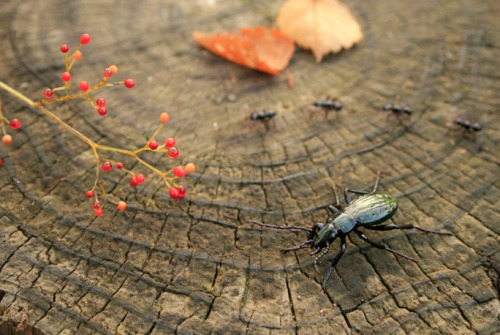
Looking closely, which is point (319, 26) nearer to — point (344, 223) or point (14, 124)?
point (344, 223)

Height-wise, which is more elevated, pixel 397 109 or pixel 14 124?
pixel 14 124

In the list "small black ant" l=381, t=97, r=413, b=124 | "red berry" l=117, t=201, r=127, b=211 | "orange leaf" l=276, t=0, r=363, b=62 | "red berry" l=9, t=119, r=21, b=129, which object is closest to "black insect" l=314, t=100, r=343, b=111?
"small black ant" l=381, t=97, r=413, b=124

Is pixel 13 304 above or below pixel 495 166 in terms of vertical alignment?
above

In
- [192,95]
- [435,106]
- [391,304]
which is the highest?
[192,95]

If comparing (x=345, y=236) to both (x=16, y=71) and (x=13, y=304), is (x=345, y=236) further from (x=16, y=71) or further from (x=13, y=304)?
(x=16, y=71)

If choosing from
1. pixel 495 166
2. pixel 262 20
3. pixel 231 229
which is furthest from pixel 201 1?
pixel 495 166

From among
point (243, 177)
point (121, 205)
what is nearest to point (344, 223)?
point (243, 177)

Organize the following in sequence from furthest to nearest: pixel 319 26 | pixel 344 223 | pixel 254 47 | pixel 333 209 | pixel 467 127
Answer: pixel 319 26 < pixel 254 47 < pixel 467 127 < pixel 333 209 < pixel 344 223

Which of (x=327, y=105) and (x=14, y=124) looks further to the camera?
(x=327, y=105)
